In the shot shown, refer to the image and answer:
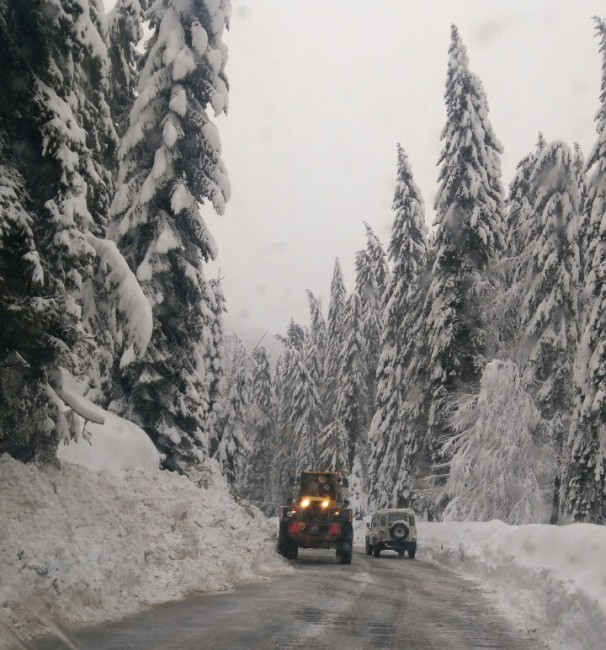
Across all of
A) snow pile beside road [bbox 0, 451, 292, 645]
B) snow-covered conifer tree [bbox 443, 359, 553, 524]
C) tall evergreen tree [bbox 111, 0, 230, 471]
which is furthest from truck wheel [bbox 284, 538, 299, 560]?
snow-covered conifer tree [bbox 443, 359, 553, 524]

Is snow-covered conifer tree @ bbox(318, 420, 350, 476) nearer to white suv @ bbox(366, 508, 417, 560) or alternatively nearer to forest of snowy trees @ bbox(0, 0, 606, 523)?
forest of snowy trees @ bbox(0, 0, 606, 523)

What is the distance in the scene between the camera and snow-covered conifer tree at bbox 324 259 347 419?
59.8 metres

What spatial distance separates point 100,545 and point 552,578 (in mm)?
6658

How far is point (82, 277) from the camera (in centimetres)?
1105

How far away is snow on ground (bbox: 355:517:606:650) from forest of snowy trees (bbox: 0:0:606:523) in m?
6.85

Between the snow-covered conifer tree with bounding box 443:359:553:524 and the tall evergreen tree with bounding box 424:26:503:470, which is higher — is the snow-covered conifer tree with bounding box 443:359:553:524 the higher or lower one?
the lower one

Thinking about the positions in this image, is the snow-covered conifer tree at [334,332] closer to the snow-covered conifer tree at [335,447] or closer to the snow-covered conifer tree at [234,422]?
the snow-covered conifer tree at [335,447]

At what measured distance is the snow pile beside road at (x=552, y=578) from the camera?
8680 mm

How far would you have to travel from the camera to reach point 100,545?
10.1 metres

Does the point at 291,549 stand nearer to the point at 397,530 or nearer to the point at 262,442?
the point at 397,530

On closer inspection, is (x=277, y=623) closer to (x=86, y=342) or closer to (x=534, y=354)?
(x=86, y=342)

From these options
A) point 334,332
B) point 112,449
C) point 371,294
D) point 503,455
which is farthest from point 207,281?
point 334,332

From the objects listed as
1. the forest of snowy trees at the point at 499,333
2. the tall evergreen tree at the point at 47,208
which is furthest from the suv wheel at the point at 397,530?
the tall evergreen tree at the point at 47,208

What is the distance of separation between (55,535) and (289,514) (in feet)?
41.4
